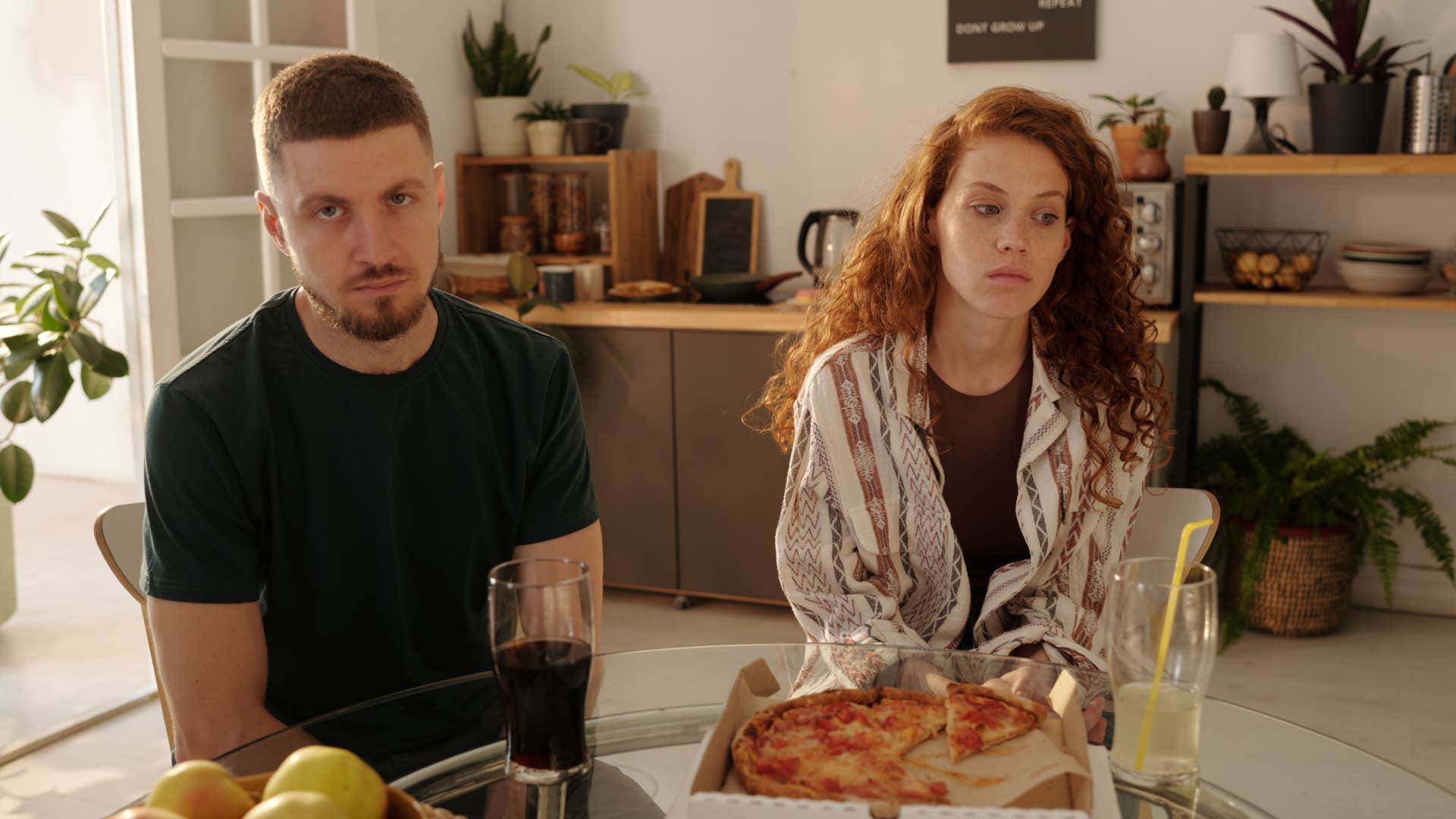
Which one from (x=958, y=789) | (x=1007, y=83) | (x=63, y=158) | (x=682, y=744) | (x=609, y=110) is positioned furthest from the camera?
(x=63, y=158)

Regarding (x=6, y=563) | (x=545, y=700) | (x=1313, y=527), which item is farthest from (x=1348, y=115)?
(x=6, y=563)

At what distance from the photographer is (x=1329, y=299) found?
11.0 ft

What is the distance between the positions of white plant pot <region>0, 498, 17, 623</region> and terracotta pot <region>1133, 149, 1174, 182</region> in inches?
123

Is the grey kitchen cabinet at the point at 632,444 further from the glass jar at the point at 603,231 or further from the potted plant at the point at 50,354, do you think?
the potted plant at the point at 50,354

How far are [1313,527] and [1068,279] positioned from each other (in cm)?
188

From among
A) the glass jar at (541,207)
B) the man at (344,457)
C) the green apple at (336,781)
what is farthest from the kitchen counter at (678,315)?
the green apple at (336,781)

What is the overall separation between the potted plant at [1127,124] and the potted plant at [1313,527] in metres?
0.84

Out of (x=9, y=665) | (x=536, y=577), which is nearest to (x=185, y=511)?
(x=536, y=577)

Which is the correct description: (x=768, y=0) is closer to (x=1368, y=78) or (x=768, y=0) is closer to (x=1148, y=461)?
(x=1368, y=78)

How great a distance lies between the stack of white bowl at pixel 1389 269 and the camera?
3.36 m

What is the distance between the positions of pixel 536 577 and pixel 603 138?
127 inches

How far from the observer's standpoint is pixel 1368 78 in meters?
3.39

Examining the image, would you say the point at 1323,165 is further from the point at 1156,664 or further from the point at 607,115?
the point at 1156,664

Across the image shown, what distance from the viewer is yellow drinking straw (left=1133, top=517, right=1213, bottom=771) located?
1103 mm
